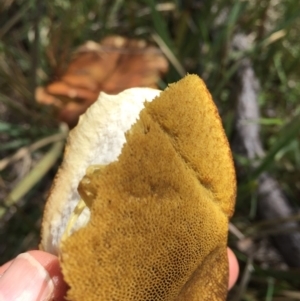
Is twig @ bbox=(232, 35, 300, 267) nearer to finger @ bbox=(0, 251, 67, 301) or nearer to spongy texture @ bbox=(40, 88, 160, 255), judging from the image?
spongy texture @ bbox=(40, 88, 160, 255)

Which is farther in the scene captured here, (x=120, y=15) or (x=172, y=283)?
(x=120, y=15)

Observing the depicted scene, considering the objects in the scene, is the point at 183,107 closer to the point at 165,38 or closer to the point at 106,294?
the point at 106,294

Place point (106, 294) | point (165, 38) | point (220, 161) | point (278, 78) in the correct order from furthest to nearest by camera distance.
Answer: point (278, 78)
point (165, 38)
point (220, 161)
point (106, 294)

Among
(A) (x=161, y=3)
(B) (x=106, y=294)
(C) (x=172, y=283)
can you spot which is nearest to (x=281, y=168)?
(A) (x=161, y=3)

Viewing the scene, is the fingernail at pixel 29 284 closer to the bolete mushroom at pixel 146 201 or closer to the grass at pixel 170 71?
the bolete mushroom at pixel 146 201

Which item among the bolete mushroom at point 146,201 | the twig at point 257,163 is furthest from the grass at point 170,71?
the bolete mushroom at point 146,201

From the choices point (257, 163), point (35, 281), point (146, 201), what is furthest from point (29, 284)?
point (257, 163)

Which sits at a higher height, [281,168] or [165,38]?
[165,38]
